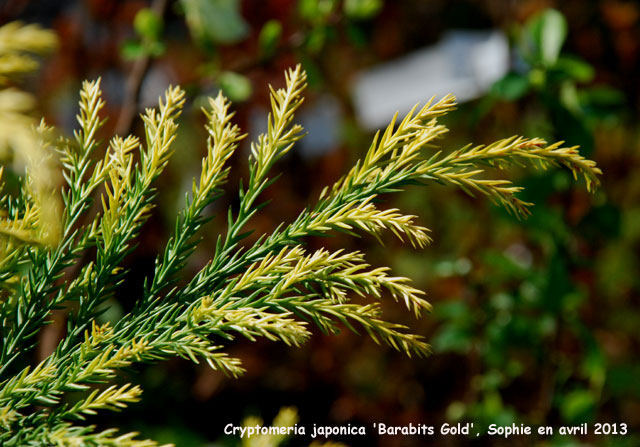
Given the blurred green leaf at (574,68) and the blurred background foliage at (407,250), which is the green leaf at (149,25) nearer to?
the blurred background foliage at (407,250)

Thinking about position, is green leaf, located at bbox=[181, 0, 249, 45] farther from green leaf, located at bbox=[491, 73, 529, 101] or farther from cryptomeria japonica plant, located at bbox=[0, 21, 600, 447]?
cryptomeria japonica plant, located at bbox=[0, 21, 600, 447]

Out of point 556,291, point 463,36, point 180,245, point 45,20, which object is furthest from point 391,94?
point 45,20

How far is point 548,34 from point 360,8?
15.1 inches

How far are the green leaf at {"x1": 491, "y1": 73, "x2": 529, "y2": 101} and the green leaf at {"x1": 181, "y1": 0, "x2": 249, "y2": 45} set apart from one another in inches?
20.3

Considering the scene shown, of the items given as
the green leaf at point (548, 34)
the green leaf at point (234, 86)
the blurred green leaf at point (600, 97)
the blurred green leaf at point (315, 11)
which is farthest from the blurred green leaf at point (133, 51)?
the blurred green leaf at point (600, 97)

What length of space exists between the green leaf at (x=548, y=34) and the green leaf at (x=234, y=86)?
1.88 feet

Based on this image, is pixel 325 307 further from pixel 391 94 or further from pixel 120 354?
pixel 391 94

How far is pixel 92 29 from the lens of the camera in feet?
7.10

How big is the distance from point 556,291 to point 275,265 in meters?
0.88

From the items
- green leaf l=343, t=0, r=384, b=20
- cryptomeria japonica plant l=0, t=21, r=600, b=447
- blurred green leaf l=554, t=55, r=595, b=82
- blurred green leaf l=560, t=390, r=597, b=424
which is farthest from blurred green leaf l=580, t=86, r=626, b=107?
cryptomeria japonica plant l=0, t=21, r=600, b=447

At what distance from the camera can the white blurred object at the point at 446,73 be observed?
4.32 ft

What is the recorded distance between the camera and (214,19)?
3.61ft

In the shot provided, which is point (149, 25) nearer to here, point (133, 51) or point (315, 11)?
point (133, 51)

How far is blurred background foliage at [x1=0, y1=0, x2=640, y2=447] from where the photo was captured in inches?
60.1
